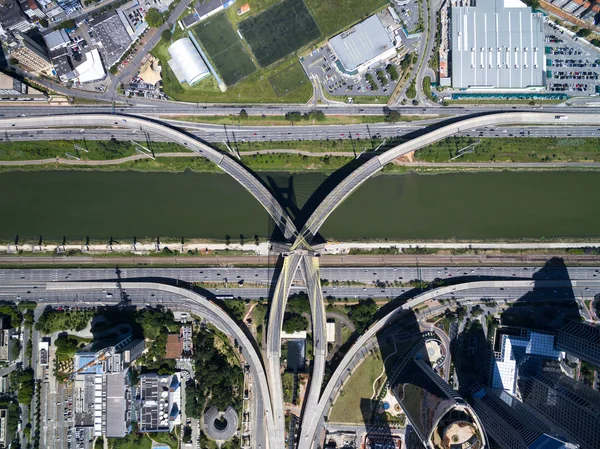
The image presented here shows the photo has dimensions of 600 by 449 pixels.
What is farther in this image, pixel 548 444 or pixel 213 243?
pixel 213 243

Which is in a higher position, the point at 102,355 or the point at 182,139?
the point at 182,139

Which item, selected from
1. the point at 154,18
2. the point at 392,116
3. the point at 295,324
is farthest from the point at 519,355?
the point at 154,18

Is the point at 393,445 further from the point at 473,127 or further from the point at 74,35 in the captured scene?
the point at 74,35

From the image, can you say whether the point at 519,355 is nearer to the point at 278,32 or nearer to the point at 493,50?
the point at 493,50

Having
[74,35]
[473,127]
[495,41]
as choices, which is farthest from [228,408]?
[495,41]

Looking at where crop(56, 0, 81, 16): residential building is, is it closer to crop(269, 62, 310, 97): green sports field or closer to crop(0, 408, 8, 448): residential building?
crop(269, 62, 310, 97): green sports field

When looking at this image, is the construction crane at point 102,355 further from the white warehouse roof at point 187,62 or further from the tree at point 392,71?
the tree at point 392,71
